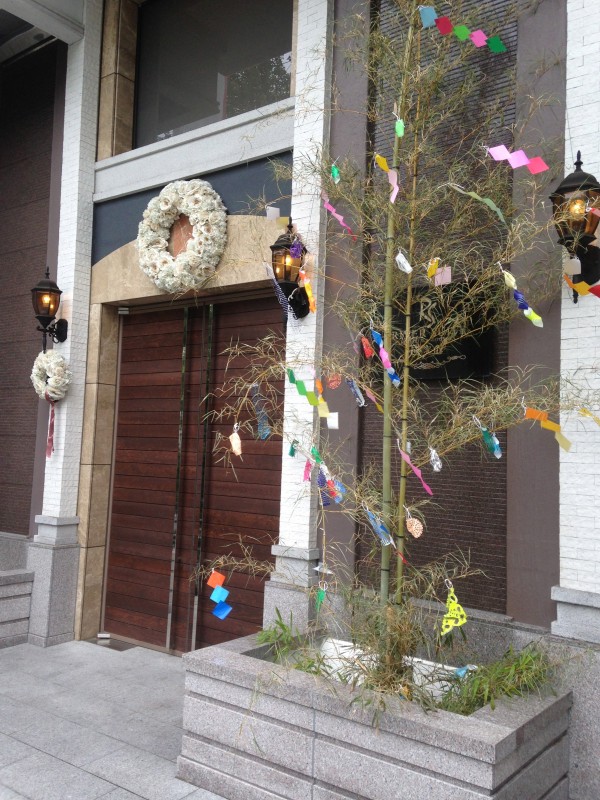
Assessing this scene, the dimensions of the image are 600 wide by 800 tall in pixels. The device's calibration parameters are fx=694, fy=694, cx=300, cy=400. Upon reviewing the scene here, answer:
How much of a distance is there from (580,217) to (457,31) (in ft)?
4.01

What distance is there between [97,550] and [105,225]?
306 cm

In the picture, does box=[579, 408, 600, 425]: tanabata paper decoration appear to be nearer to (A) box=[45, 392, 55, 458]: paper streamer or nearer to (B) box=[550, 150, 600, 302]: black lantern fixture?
(B) box=[550, 150, 600, 302]: black lantern fixture

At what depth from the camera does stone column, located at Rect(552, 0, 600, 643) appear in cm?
365

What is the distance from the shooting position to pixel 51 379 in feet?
20.4

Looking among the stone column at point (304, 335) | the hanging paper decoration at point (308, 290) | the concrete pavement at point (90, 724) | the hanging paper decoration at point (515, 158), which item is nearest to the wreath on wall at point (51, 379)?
the concrete pavement at point (90, 724)

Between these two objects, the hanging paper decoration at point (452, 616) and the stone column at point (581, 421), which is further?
the stone column at point (581, 421)

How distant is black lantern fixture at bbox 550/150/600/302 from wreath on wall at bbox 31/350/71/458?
4384mm

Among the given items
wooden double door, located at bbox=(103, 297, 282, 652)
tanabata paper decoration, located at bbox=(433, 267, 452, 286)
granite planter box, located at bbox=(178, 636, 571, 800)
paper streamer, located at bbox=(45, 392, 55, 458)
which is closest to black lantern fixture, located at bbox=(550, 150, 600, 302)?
tanabata paper decoration, located at bbox=(433, 267, 452, 286)

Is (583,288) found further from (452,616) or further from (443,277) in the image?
(452,616)

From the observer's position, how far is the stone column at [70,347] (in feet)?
20.4

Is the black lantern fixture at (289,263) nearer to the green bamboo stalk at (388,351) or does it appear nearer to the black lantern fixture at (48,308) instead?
the green bamboo stalk at (388,351)

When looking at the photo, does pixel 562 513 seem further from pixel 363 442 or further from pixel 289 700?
pixel 289 700

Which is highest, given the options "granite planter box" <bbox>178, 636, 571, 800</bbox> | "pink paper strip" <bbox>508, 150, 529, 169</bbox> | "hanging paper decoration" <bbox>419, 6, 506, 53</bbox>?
"hanging paper decoration" <bbox>419, 6, 506, 53</bbox>

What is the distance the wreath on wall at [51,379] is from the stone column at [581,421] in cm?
434
